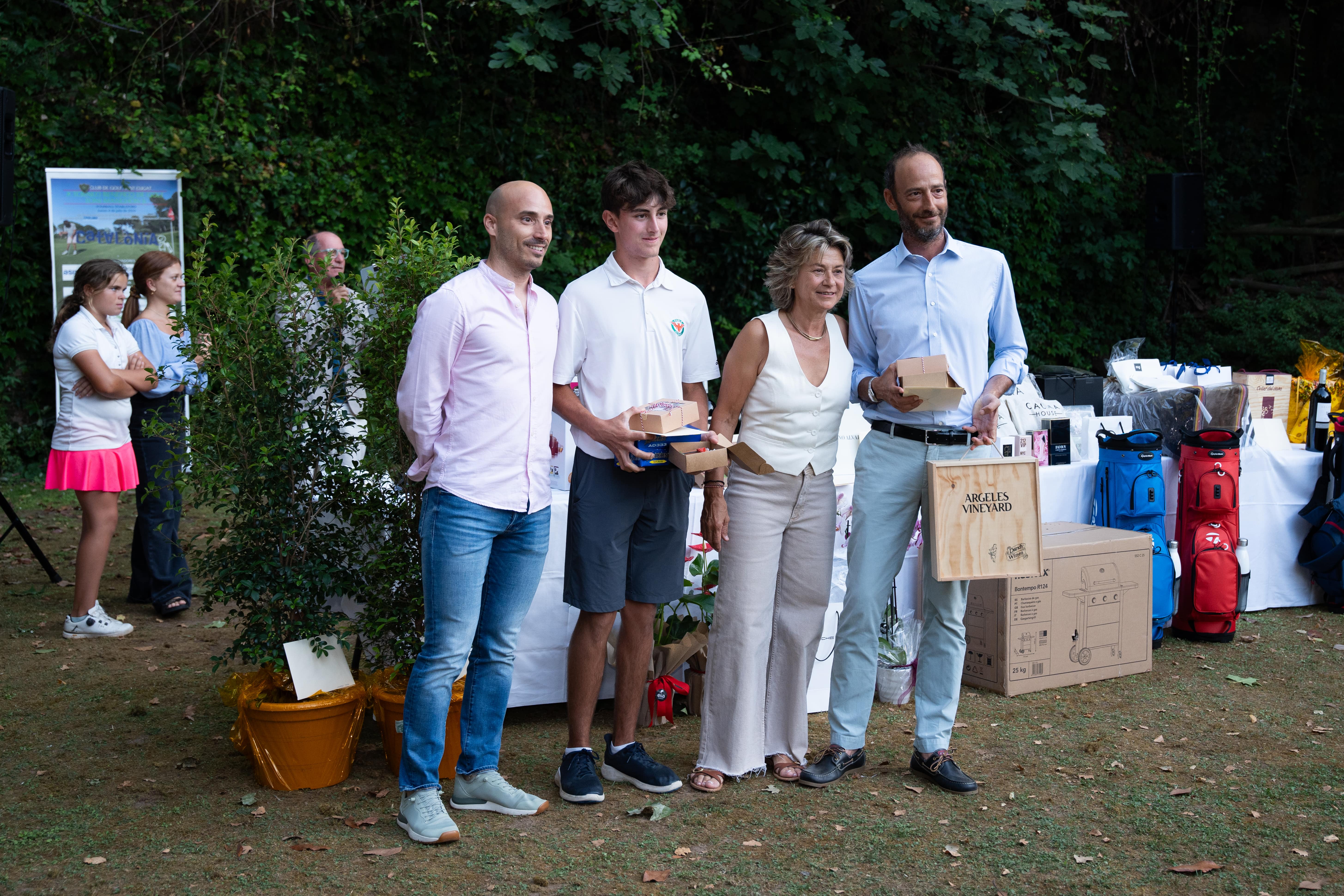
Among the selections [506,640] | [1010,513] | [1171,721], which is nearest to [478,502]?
[506,640]

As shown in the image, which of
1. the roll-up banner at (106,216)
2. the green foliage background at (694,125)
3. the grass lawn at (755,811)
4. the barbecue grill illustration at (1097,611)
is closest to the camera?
the grass lawn at (755,811)

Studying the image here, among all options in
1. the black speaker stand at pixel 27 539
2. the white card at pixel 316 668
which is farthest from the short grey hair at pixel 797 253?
the black speaker stand at pixel 27 539

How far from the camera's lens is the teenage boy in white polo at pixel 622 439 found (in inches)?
118

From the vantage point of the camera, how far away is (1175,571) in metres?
4.75

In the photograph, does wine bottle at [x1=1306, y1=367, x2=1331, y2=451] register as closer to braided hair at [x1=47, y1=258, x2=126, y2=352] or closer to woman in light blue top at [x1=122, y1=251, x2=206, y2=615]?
woman in light blue top at [x1=122, y1=251, x2=206, y2=615]

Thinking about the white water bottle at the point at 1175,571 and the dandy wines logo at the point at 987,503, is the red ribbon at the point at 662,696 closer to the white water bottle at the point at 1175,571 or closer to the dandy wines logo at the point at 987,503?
the dandy wines logo at the point at 987,503

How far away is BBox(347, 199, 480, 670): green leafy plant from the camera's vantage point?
→ 3.22 meters

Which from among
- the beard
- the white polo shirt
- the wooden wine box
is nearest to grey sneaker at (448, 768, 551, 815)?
the white polo shirt

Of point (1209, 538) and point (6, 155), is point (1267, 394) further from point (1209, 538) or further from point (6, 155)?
point (6, 155)

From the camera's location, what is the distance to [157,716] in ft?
12.6

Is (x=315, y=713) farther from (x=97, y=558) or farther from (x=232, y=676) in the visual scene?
(x=97, y=558)

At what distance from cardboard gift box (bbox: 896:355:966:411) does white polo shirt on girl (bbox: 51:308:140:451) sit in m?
3.43

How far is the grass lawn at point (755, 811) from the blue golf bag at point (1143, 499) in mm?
467

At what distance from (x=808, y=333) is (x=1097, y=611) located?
1.91m
